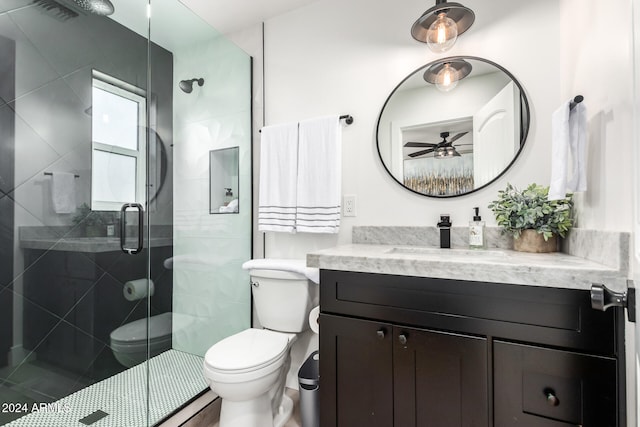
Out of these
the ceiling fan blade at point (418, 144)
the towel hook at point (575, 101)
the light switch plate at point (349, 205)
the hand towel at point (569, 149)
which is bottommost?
the light switch plate at point (349, 205)

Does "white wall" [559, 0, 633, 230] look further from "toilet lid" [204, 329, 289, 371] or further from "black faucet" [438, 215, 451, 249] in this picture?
"toilet lid" [204, 329, 289, 371]

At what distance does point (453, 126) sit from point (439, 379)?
3.78 ft

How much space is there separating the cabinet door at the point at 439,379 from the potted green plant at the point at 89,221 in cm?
169

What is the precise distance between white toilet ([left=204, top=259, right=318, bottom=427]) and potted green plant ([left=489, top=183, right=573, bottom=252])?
0.92m

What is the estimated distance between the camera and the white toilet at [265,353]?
4.37ft

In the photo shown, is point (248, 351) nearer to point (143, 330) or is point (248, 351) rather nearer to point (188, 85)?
point (143, 330)

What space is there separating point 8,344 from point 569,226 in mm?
2568

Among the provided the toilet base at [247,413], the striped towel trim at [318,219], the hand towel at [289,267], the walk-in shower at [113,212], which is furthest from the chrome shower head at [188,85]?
the toilet base at [247,413]

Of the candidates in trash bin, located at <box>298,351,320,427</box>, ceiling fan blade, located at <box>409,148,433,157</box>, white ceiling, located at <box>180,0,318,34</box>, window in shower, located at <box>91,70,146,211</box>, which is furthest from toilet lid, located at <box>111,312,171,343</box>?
white ceiling, located at <box>180,0,318,34</box>

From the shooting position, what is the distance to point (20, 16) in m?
1.50

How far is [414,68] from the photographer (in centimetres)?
164

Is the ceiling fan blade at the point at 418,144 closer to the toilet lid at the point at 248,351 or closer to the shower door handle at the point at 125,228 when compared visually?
the toilet lid at the point at 248,351

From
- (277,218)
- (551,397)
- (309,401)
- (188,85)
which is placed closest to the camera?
(551,397)

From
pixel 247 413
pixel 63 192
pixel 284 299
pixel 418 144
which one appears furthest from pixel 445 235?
pixel 63 192
